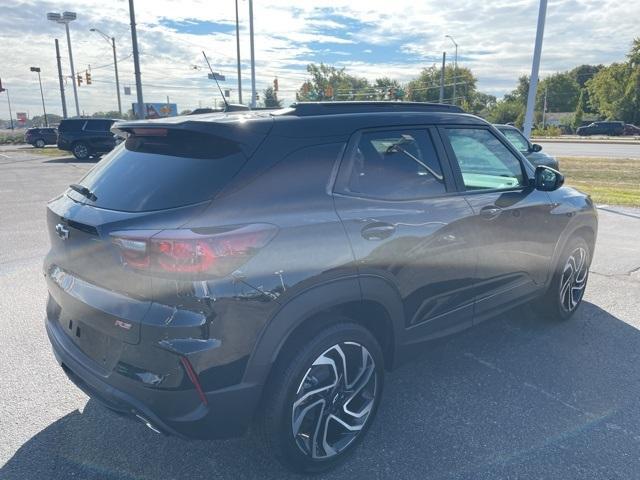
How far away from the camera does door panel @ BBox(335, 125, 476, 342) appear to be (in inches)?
99.2

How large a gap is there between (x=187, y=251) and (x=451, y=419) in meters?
1.96

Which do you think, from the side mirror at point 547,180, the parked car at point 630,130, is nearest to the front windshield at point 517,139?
the side mirror at point 547,180

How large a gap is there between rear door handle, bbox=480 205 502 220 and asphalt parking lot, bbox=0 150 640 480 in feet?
2.89

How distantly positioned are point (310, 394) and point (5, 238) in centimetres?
668

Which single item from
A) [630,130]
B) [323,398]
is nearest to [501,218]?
[323,398]

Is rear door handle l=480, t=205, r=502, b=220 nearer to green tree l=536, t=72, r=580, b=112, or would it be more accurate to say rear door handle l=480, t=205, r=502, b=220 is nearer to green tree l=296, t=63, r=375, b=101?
green tree l=296, t=63, r=375, b=101

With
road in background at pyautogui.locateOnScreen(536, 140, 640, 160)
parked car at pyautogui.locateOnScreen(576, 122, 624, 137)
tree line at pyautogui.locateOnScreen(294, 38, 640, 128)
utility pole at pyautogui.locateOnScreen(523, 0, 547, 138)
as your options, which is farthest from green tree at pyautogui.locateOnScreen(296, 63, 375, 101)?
utility pole at pyautogui.locateOnScreen(523, 0, 547, 138)

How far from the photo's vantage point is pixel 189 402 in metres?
2.08

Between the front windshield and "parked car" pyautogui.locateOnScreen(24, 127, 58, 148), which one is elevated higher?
the front windshield

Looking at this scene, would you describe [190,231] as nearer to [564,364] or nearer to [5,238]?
[564,364]

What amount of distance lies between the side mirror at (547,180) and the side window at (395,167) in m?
1.15

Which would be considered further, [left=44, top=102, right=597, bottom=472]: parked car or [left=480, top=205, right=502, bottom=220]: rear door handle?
[left=480, top=205, right=502, bottom=220]: rear door handle

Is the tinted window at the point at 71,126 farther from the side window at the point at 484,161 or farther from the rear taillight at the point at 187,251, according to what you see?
the rear taillight at the point at 187,251

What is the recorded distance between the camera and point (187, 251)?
1977 mm
